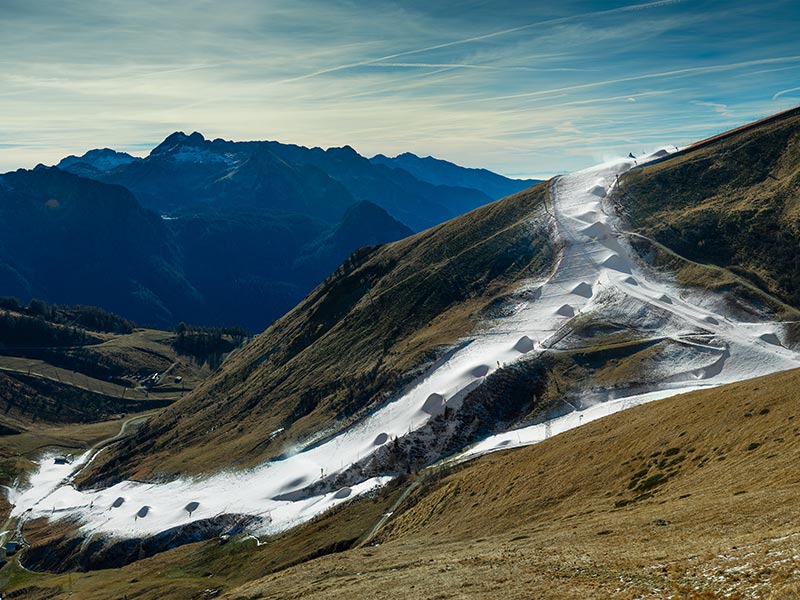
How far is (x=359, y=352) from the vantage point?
158000mm

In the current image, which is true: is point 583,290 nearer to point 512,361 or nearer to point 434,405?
point 512,361

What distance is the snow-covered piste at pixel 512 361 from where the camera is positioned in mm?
98500

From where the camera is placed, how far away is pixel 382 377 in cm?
13462

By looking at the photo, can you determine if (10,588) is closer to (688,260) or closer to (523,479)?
(523,479)

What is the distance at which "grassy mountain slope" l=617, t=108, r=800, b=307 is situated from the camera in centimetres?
12525

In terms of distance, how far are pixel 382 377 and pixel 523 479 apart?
68.1 metres

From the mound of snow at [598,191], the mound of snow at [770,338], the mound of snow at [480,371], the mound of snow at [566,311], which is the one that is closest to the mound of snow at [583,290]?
the mound of snow at [566,311]

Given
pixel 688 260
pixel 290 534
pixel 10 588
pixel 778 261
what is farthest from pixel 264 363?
pixel 778 261

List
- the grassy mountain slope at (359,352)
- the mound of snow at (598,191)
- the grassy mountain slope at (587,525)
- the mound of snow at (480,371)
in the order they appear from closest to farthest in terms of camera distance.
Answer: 1. the grassy mountain slope at (587,525)
2. the mound of snow at (480,371)
3. the grassy mountain slope at (359,352)
4. the mound of snow at (598,191)

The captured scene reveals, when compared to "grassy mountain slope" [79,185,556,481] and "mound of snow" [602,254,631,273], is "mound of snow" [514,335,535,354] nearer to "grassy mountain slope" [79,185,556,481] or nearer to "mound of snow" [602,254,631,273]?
"grassy mountain slope" [79,185,556,481]

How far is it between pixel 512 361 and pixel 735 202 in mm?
76429

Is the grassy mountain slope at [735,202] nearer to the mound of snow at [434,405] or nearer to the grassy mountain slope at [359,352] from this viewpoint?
the grassy mountain slope at [359,352]

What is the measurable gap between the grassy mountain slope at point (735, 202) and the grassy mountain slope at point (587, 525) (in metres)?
69.7

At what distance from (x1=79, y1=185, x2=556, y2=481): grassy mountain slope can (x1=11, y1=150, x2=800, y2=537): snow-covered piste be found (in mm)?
6557
